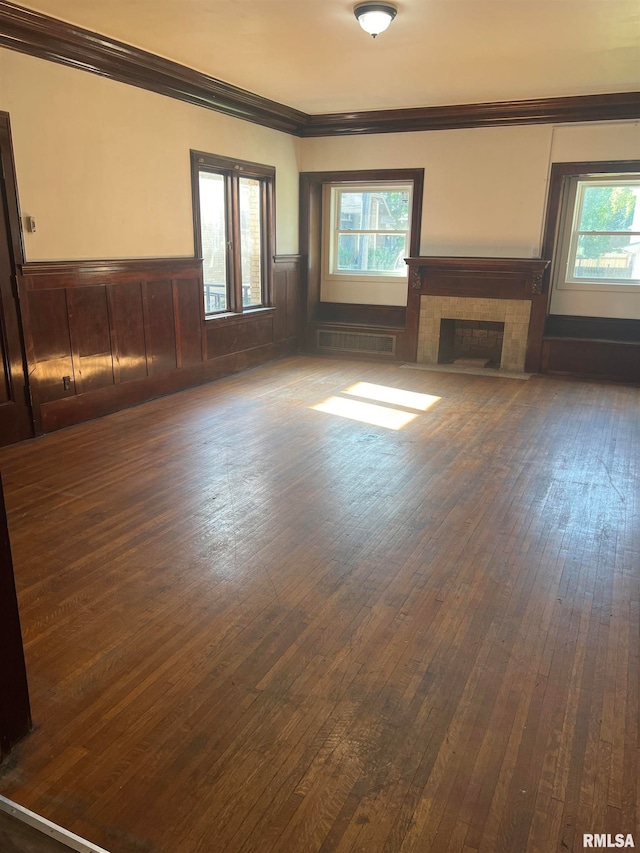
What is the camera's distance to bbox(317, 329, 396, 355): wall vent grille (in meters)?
8.22

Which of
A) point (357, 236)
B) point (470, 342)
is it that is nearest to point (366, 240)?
point (357, 236)

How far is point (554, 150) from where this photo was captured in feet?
22.7

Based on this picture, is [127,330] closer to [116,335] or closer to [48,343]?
[116,335]

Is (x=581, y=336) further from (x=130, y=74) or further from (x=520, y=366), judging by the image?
(x=130, y=74)

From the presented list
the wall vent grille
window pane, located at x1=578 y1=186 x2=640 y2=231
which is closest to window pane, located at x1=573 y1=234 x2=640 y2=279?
window pane, located at x1=578 y1=186 x2=640 y2=231

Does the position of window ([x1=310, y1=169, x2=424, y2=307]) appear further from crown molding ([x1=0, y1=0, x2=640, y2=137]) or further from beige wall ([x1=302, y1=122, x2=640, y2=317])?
crown molding ([x1=0, y1=0, x2=640, y2=137])

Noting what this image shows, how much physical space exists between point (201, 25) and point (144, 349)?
2668mm

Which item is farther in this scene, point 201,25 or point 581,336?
point 581,336

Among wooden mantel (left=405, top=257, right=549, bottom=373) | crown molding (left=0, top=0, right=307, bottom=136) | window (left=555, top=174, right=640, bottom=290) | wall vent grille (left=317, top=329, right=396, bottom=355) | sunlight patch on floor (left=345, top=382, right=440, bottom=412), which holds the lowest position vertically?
sunlight patch on floor (left=345, top=382, right=440, bottom=412)

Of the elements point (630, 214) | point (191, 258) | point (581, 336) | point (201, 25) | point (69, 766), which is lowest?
point (69, 766)

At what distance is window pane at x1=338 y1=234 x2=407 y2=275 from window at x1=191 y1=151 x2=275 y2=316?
1277mm

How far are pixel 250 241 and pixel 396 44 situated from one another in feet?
10.1

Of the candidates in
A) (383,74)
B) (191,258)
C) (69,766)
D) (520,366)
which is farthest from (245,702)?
(520,366)

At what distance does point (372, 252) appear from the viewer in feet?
27.5
